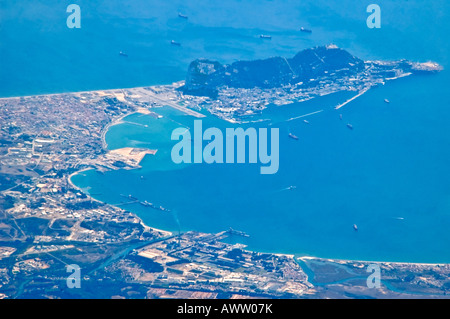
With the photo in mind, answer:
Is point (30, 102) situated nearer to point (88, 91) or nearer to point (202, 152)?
point (88, 91)

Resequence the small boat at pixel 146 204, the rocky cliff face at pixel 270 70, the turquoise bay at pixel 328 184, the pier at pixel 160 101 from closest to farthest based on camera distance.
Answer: the turquoise bay at pixel 328 184, the small boat at pixel 146 204, the pier at pixel 160 101, the rocky cliff face at pixel 270 70

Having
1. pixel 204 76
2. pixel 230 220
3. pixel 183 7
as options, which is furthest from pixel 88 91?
pixel 230 220

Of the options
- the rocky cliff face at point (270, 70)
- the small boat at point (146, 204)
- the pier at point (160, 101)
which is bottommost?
the small boat at point (146, 204)

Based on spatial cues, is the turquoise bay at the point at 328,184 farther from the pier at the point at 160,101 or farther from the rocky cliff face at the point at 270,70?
the rocky cliff face at the point at 270,70

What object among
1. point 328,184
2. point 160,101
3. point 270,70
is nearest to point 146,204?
point 328,184

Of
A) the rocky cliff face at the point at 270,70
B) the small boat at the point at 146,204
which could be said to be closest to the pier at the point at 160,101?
the rocky cliff face at the point at 270,70

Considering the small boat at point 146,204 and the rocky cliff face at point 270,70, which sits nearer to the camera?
the small boat at point 146,204

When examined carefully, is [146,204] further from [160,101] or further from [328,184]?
[160,101]
